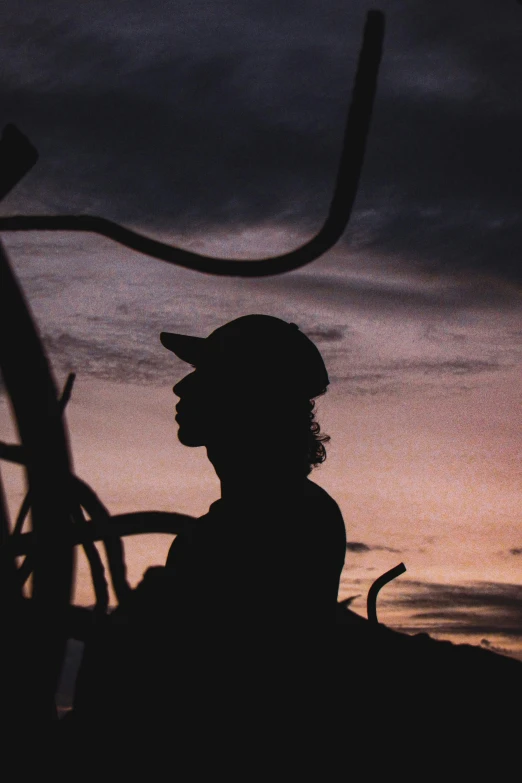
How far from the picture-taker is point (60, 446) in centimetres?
226

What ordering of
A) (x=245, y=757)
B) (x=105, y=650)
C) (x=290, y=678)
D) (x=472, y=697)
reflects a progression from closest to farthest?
(x=105, y=650) < (x=245, y=757) < (x=290, y=678) < (x=472, y=697)

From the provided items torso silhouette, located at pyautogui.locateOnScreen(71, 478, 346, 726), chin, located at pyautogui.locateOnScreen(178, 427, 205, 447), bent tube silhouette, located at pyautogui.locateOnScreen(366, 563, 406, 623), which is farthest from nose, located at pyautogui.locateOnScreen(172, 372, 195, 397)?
bent tube silhouette, located at pyautogui.locateOnScreen(366, 563, 406, 623)

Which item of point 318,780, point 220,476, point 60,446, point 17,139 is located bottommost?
point 318,780

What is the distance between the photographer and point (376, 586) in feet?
18.2

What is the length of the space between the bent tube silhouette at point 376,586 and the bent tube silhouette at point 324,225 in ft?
9.29

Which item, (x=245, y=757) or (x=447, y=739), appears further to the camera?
(x=447, y=739)

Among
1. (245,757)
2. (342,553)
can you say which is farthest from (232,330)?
(245,757)

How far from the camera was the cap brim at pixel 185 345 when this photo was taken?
5.54 metres

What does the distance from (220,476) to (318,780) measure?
77.3 inches

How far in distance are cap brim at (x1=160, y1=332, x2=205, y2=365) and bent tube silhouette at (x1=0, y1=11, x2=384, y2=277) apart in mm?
2400

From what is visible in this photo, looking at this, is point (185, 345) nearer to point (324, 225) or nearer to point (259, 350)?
point (259, 350)

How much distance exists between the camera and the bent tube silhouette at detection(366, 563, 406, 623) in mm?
5254

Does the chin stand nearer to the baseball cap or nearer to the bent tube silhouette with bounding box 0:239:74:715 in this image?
the baseball cap

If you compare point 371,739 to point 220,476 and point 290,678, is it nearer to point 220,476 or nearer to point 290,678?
point 290,678
